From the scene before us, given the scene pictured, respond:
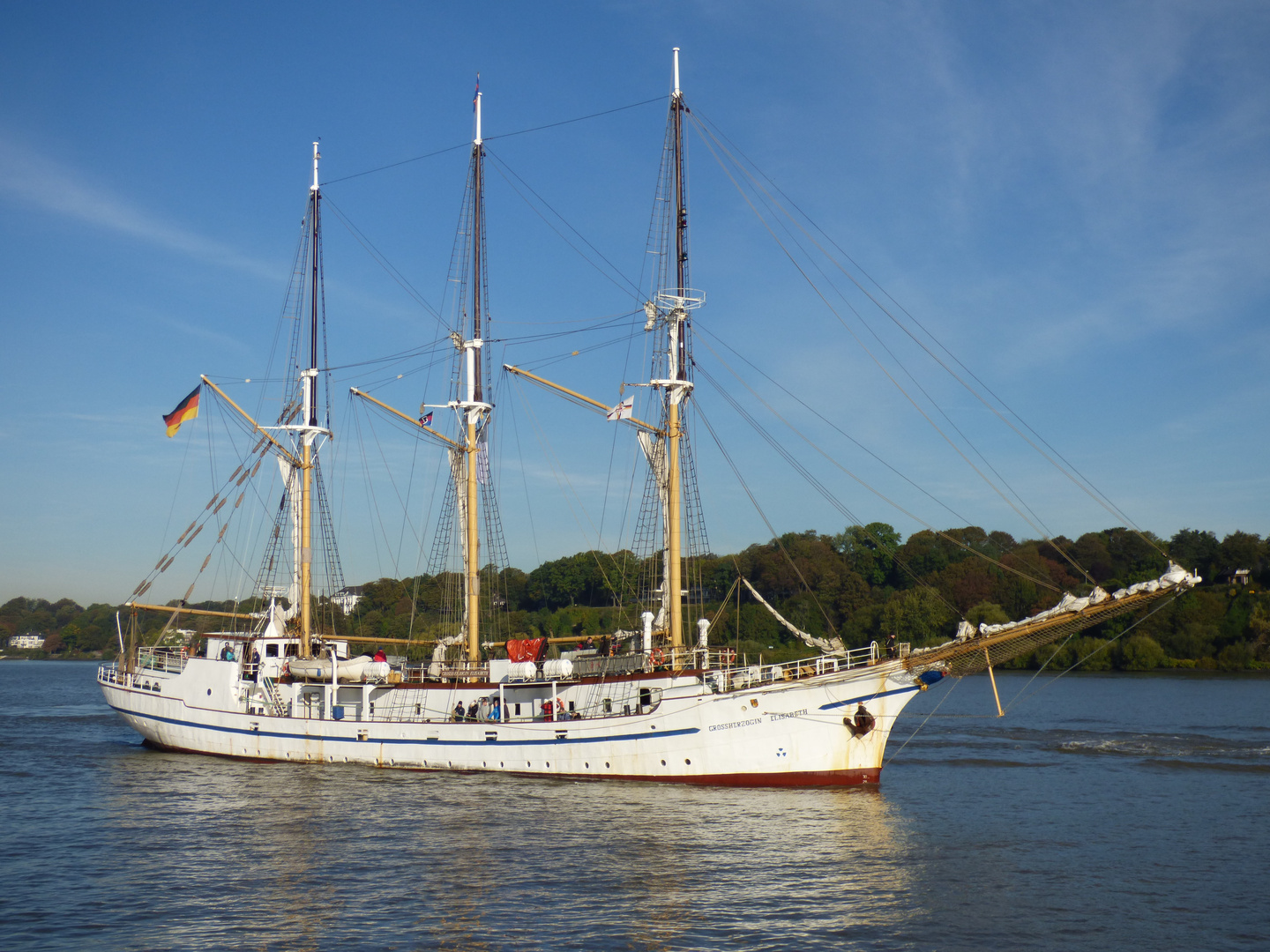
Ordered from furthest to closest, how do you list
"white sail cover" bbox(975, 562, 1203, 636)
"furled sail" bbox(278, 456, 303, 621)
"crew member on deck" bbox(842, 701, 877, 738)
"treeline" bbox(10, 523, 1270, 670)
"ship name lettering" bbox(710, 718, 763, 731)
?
"treeline" bbox(10, 523, 1270, 670) < "furled sail" bbox(278, 456, 303, 621) < "ship name lettering" bbox(710, 718, 763, 731) < "crew member on deck" bbox(842, 701, 877, 738) < "white sail cover" bbox(975, 562, 1203, 636)

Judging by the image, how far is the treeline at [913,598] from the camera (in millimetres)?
108750

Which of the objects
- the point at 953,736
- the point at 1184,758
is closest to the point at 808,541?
the point at 953,736

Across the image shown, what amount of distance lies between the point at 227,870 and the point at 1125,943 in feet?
70.1

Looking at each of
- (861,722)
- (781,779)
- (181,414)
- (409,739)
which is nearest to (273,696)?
(409,739)

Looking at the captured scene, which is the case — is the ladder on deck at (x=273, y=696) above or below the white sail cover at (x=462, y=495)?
below

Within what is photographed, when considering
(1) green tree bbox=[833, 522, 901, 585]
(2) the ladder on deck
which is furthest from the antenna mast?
(1) green tree bbox=[833, 522, 901, 585]

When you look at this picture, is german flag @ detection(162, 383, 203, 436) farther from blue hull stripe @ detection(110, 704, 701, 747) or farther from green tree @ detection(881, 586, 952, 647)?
green tree @ detection(881, 586, 952, 647)

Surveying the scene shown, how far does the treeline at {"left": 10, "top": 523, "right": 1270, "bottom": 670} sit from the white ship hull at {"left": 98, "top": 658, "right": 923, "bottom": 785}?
39164mm

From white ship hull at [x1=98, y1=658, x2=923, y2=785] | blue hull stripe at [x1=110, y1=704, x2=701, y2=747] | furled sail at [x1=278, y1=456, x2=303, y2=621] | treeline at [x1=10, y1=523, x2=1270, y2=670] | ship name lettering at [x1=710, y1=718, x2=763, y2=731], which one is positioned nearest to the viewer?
white ship hull at [x1=98, y1=658, x2=923, y2=785]

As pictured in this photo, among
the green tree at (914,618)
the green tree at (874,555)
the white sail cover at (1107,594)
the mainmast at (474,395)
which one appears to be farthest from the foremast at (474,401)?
the green tree at (874,555)

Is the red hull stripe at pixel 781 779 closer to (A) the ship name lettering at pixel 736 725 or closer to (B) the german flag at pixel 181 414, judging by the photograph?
(A) the ship name lettering at pixel 736 725

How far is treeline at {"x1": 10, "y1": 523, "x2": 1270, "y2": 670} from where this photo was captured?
108750 millimetres

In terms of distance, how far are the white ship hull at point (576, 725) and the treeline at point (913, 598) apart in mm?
39164

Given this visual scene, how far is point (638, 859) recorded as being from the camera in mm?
27750
